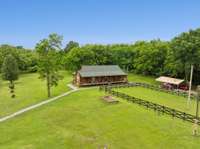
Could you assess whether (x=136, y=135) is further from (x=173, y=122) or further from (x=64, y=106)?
(x=64, y=106)

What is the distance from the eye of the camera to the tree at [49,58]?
35812mm

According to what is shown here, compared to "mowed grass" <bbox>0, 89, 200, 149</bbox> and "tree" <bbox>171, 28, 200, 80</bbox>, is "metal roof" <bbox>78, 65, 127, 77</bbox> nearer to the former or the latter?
"tree" <bbox>171, 28, 200, 80</bbox>

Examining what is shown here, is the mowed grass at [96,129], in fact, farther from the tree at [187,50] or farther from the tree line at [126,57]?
the tree at [187,50]

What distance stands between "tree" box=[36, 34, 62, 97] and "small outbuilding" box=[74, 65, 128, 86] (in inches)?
314

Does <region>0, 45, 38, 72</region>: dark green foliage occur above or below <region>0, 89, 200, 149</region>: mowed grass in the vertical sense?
above

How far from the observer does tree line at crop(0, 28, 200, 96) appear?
36.4m

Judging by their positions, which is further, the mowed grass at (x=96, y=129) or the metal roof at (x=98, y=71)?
the metal roof at (x=98, y=71)

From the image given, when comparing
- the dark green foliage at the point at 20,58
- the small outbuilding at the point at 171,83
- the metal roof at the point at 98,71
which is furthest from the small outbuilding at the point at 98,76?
the dark green foliage at the point at 20,58

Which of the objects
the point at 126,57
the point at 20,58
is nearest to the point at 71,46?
the point at 20,58

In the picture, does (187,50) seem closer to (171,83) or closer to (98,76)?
(171,83)

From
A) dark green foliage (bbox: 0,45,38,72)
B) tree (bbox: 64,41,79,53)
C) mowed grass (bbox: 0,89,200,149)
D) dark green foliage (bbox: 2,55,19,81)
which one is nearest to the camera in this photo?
mowed grass (bbox: 0,89,200,149)

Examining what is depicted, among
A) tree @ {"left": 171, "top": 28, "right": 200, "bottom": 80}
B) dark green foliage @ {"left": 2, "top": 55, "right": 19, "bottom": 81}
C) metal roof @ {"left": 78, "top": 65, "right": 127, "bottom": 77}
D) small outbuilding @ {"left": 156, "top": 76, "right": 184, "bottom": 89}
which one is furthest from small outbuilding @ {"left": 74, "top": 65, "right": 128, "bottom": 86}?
dark green foliage @ {"left": 2, "top": 55, "right": 19, "bottom": 81}

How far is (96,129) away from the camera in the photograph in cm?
2027

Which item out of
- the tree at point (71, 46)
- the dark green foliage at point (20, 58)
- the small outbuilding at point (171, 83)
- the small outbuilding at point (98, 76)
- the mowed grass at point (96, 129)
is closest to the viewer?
the mowed grass at point (96, 129)
